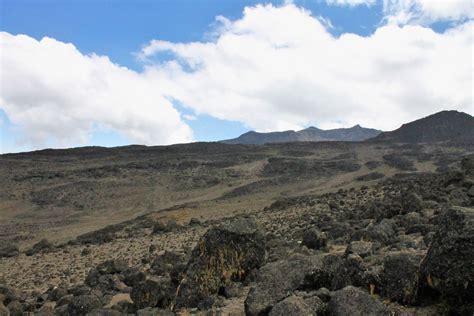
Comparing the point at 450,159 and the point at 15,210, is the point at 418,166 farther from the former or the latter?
the point at 15,210

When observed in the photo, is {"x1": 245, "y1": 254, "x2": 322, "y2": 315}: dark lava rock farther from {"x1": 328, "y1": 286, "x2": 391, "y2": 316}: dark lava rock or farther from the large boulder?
{"x1": 328, "y1": 286, "x2": 391, "y2": 316}: dark lava rock

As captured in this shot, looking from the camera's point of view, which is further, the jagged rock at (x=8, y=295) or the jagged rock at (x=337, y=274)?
the jagged rock at (x=8, y=295)

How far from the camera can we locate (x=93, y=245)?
2741 centimetres

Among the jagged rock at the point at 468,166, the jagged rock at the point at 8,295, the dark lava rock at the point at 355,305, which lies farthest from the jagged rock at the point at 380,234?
the jagged rock at the point at 468,166

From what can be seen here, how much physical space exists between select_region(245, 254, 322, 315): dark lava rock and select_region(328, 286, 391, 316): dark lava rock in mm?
1226

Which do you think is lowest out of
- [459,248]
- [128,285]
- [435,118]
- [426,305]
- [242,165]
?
[128,285]

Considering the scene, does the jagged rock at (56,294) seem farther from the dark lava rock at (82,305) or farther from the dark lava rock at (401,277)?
the dark lava rock at (401,277)

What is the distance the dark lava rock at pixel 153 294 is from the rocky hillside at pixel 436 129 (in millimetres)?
100955

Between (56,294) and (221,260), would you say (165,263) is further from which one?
(221,260)

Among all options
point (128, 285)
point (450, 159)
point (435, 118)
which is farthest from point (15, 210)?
point (435, 118)

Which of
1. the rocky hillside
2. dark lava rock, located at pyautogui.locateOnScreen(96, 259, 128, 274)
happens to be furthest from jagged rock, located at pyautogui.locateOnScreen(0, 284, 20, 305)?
the rocky hillside

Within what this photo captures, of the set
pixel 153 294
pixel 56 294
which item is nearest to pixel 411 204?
pixel 153 294

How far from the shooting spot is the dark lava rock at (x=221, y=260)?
9281 mm

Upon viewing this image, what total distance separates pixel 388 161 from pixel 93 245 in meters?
54.0
